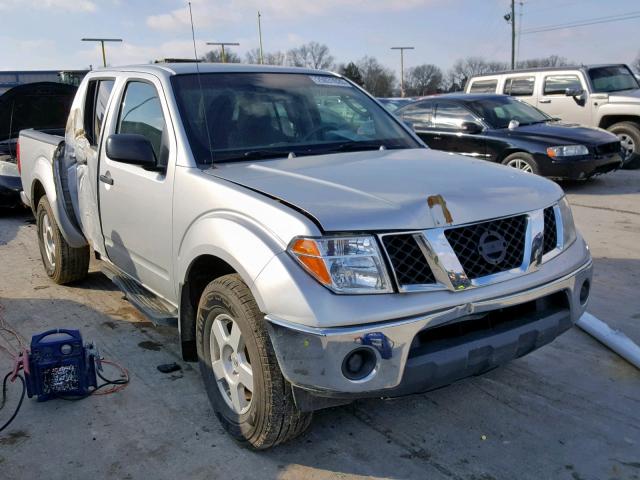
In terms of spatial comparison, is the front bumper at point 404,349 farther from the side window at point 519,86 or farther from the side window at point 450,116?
the side window at point 519,86

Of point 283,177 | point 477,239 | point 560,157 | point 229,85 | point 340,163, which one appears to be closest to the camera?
point 477,239

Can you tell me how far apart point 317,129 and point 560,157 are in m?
6.30

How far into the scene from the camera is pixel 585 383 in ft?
11.8

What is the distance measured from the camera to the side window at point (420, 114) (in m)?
10.8

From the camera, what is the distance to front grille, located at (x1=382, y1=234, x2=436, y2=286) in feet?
8.28

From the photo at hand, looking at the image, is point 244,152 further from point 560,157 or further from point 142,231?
point 560,157

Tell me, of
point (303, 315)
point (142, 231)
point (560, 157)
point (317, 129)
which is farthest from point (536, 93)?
point (303, 315)

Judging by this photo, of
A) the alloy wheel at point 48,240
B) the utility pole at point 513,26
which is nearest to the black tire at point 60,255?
the alloy wheel at point 48,240

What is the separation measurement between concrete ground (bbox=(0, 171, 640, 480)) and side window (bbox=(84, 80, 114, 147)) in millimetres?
1563

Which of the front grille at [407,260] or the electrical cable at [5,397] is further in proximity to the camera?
the electrical cable at [5,397]

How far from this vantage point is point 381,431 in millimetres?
3150

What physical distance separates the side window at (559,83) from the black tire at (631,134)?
119 cm

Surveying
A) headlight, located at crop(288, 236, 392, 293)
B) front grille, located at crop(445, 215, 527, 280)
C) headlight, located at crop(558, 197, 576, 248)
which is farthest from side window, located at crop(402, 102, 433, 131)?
headlight, located at crop(288, 236, 392, 293)

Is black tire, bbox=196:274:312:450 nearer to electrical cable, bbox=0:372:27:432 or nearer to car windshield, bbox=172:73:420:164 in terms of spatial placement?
car windshield, bbox=172:73:420:164
